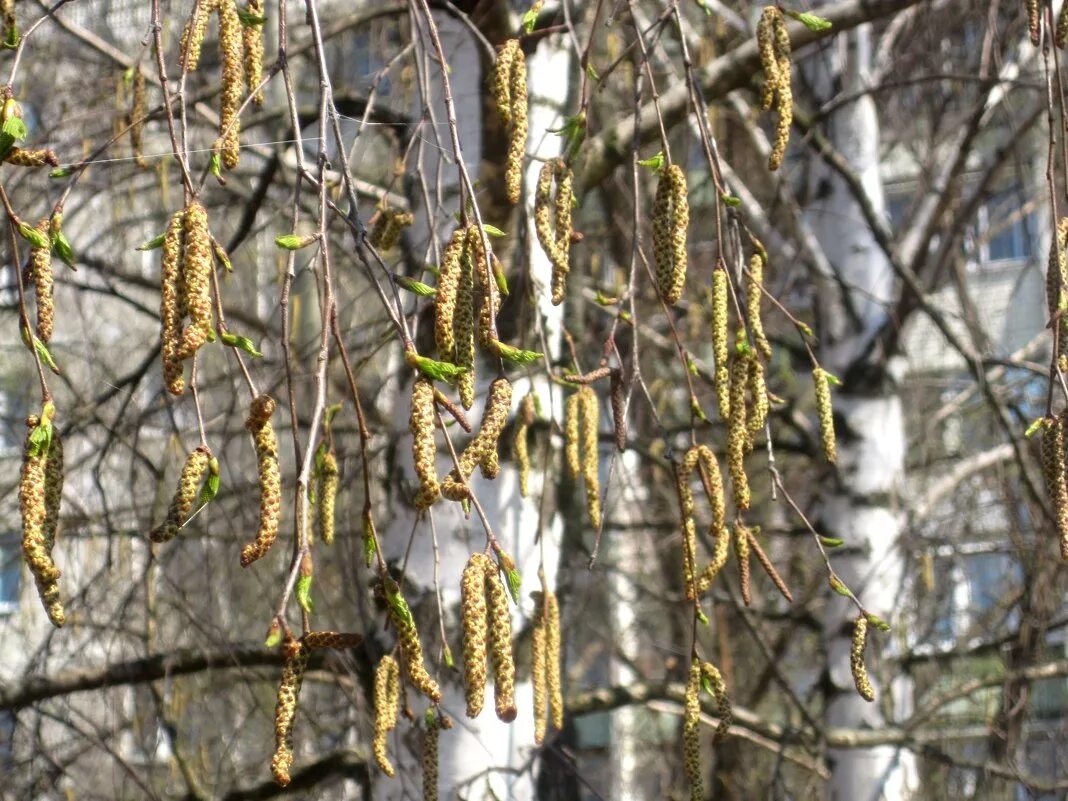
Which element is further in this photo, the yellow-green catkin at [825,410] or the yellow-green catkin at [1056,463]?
the yellow-green catkin at [825,410]

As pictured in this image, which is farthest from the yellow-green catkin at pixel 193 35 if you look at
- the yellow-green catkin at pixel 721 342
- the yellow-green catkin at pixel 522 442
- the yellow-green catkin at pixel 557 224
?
the yellow-green catkin at pixel 522 442

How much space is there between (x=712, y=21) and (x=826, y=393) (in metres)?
3.34

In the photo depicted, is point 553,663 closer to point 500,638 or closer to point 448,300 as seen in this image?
point 500,638

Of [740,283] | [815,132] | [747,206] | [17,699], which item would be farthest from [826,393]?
[747,206]

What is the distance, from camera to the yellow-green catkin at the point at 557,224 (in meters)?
1.76

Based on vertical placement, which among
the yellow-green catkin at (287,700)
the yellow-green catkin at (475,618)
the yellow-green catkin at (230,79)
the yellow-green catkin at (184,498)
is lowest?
the yellow-green catkin at (287,700)

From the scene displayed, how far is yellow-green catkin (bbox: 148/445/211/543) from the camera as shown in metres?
1.28

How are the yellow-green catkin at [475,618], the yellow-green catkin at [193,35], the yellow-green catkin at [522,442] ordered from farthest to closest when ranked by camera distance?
the yellow-green catkin at [522,442]
the yellow-green catkin at [193,35]
the yellow-green catkin at [475,618]

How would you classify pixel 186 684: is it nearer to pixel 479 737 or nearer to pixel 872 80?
pixel 479 737

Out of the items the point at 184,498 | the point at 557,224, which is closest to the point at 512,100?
the point at 557,224

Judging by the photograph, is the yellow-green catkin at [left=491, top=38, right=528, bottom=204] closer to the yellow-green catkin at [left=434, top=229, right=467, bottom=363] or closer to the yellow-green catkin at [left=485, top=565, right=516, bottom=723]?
the yellow-green catkin at [left=434, top=229, right=467, bottom=363]

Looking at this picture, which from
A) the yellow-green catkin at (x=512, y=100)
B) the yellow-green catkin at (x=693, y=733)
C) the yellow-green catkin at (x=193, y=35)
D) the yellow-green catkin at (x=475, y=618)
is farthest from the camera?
the yellow-green catkin at (x=693, y=733)

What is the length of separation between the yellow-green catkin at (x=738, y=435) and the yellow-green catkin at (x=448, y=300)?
0.50 metres

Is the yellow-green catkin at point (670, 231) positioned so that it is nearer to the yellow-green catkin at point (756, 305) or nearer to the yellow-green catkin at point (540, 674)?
the yellow-green catkin at point (756, 305)
